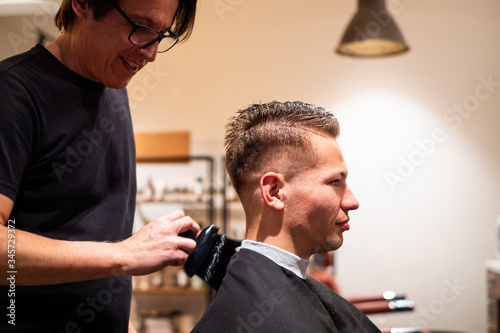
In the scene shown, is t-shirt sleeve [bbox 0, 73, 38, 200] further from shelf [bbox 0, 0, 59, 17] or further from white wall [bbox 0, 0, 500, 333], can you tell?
white wall [bbox 0, 0, 500, 333]

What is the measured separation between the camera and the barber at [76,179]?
1.12 metres

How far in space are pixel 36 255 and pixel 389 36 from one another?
2991 mm

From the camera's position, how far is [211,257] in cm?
137

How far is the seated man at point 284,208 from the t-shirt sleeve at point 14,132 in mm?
579

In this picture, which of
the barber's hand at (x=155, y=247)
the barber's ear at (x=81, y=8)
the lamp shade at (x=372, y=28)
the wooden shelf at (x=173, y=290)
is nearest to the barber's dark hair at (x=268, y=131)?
the barber's hand at (x=155, y=247)

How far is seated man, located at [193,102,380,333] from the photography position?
1311 mm

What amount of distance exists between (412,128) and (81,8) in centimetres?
407

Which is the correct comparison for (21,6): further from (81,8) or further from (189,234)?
(189,234)

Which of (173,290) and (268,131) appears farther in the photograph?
(173,290)

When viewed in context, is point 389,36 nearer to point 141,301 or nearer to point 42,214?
point 42,214

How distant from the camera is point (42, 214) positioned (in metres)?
1.26

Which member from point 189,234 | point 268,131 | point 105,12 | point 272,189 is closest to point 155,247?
point 189,234

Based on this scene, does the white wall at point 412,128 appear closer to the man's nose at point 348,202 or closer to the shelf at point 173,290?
the shelf at point 173,290

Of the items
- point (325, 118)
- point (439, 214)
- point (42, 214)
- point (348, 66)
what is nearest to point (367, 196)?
point (439, 214)
